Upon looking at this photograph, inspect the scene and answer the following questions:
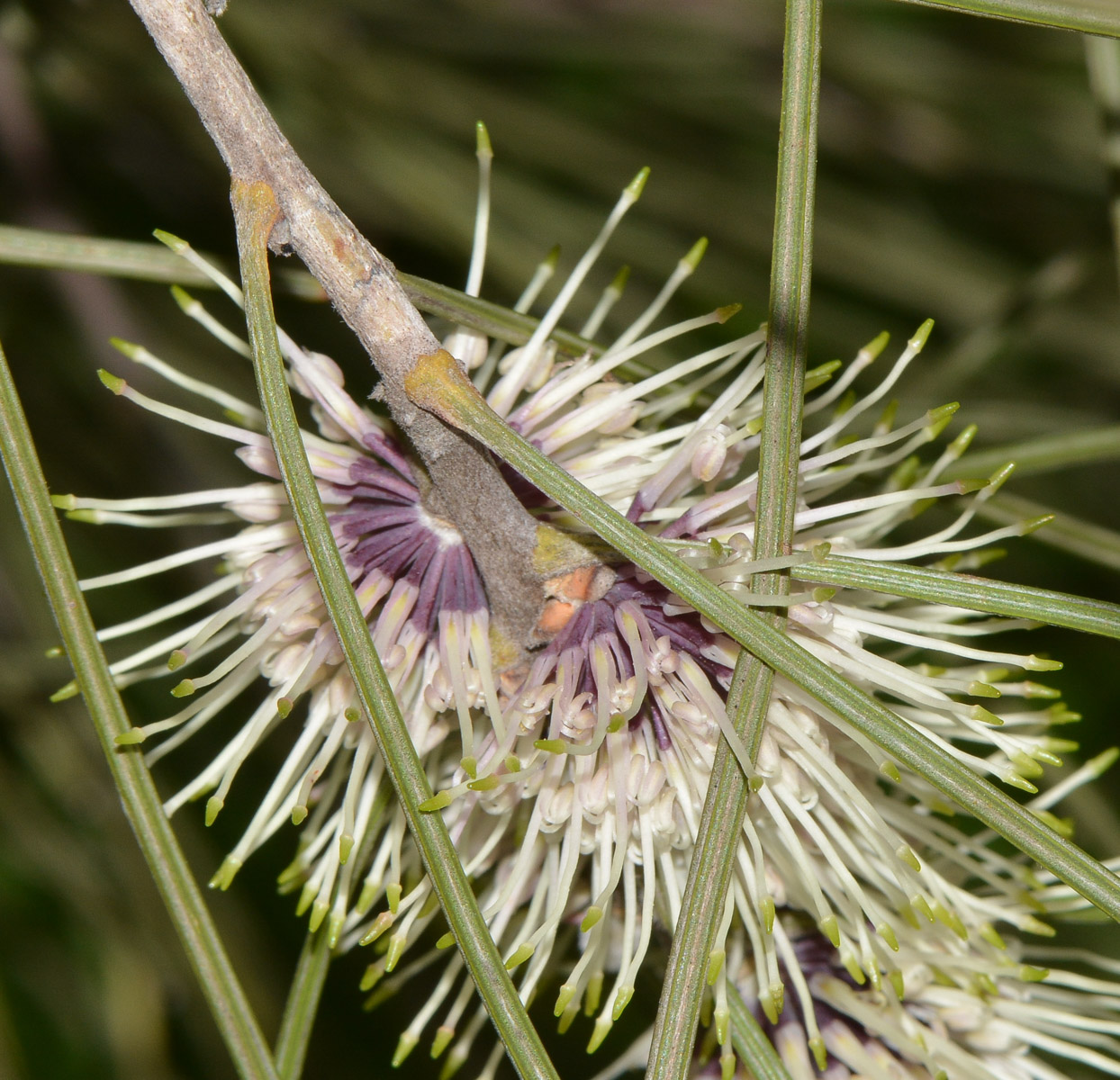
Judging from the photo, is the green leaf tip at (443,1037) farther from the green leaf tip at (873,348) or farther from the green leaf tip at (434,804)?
the green leaf tip at (873,348)

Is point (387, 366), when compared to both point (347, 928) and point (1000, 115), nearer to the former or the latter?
point (347, 928)

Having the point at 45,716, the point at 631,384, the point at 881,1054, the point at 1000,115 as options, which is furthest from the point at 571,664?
the point at 1000,115

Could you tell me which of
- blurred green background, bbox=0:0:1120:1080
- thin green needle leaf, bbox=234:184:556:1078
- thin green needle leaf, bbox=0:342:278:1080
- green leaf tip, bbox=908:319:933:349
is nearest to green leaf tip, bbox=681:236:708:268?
green leaf tip, bbox=908:319:933:349

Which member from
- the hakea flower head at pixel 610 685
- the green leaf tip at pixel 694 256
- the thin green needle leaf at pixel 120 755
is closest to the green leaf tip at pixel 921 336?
the hakea flower head at pixel 610 685

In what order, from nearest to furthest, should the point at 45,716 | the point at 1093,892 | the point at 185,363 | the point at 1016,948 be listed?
1. the point at 1093,892
2. the point at 1016,948
3. the point at 45,716
4. the point at 185,363

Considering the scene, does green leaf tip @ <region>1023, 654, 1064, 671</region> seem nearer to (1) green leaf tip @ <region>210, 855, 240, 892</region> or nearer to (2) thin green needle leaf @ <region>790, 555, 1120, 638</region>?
(2) thin green needle leaf @ <region>790, 555, 1120, 638</region>

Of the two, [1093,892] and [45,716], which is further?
[45,716]

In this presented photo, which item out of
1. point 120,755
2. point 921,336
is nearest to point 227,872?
point 120,755
